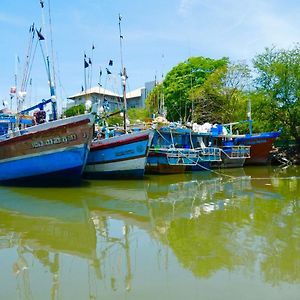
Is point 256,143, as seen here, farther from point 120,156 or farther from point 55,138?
point 55,138

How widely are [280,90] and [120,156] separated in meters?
17.7

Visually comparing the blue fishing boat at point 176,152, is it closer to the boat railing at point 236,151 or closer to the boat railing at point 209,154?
the boat railing at point 209,154

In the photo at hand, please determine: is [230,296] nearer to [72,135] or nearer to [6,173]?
[72,135]

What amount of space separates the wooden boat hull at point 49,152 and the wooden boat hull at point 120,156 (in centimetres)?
224

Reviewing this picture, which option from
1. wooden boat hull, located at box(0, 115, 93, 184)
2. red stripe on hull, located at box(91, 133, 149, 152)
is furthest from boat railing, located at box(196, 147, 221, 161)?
wooden boat hull, located at box(0, 115, 93, 184)

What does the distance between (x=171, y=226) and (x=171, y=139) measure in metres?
13.6

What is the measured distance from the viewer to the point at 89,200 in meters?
11.0

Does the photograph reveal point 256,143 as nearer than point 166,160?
No

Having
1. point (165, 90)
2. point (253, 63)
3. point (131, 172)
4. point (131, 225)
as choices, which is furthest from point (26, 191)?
point (165, 90)

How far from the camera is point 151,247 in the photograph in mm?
6086

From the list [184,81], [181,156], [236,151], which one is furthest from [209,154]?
[184,81]

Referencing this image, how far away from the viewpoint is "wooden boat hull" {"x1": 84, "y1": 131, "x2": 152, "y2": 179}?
637 inches

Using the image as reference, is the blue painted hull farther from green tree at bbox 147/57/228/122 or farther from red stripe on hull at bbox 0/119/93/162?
green tree at bbox 147/57/228/122

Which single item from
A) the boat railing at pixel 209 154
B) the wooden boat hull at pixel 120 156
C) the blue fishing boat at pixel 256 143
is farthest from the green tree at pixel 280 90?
the wooden boat hull at pixel 120 156
